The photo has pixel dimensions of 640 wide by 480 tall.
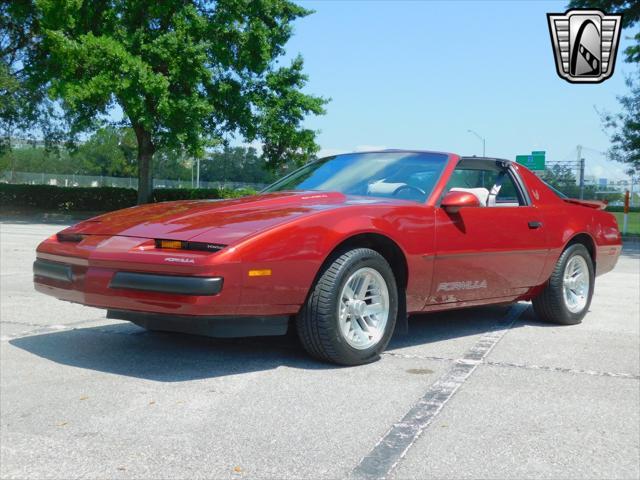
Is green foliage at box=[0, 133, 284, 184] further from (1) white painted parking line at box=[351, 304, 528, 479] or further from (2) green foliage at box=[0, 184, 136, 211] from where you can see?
(1) white painted parking line at box=[351, 304, 528, 479]

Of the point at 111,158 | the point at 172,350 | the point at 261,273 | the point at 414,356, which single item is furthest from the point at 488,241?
the point at 111,158

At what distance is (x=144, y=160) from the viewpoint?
94.1ft

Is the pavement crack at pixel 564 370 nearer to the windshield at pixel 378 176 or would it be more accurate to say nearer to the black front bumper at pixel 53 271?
the windshield at pixel 378 176

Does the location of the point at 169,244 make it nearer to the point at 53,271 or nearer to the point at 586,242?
the point at 53,271

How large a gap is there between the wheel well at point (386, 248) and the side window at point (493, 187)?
1.15 metres

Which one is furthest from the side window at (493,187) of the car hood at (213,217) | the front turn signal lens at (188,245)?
the front turn signal lens at (188,245)

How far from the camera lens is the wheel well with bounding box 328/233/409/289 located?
4.40 metres

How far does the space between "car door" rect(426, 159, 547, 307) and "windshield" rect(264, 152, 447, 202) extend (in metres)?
0.18

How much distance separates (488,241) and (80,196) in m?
32.3

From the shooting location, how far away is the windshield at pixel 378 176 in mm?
5039

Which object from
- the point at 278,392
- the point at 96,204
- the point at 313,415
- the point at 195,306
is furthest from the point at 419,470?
the point at 96,204

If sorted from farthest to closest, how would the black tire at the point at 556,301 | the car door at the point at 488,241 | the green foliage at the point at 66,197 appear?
the green foliage at the point at 66,197, the black tire at the point at 556,301, the car door at the point at 488,241

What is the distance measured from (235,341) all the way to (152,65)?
2243cm

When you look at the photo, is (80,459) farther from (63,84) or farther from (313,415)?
(63,84)
